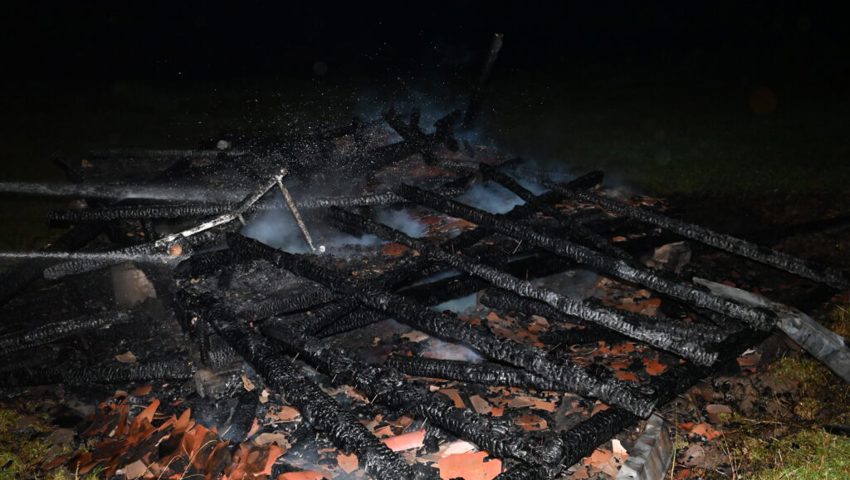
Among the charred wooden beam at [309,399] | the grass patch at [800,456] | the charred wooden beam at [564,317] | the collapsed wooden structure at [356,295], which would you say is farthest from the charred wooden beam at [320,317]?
the grass patch at [800,456]

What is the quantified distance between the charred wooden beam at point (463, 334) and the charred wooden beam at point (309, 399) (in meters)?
0.90

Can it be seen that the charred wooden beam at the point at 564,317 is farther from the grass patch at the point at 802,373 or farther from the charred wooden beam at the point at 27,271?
the charred wooden beam at the point at 27,271

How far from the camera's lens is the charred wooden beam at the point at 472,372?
15.1 ft

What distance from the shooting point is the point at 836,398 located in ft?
16.0

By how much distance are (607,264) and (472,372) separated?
1940 mm

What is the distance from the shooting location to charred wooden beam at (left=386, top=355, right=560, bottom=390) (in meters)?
4.61

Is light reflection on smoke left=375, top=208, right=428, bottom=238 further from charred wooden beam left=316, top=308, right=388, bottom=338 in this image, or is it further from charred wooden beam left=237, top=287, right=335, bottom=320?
charred wooden beam left=237, top=287, right=335, bottom=320

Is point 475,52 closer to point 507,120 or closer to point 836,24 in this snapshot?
point 507,120

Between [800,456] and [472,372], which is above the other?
[472,372]

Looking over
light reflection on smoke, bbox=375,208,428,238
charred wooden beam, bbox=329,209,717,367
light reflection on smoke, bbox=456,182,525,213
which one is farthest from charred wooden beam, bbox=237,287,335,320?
light reflection on smoke, bbox=456,182,525,213

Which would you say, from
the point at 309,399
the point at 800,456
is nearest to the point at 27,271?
the point at 309,399

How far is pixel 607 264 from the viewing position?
18.9 ft

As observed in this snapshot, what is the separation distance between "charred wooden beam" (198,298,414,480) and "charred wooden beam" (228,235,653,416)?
903 millimetres

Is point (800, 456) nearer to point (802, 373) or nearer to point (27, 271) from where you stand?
point (802, 373)
